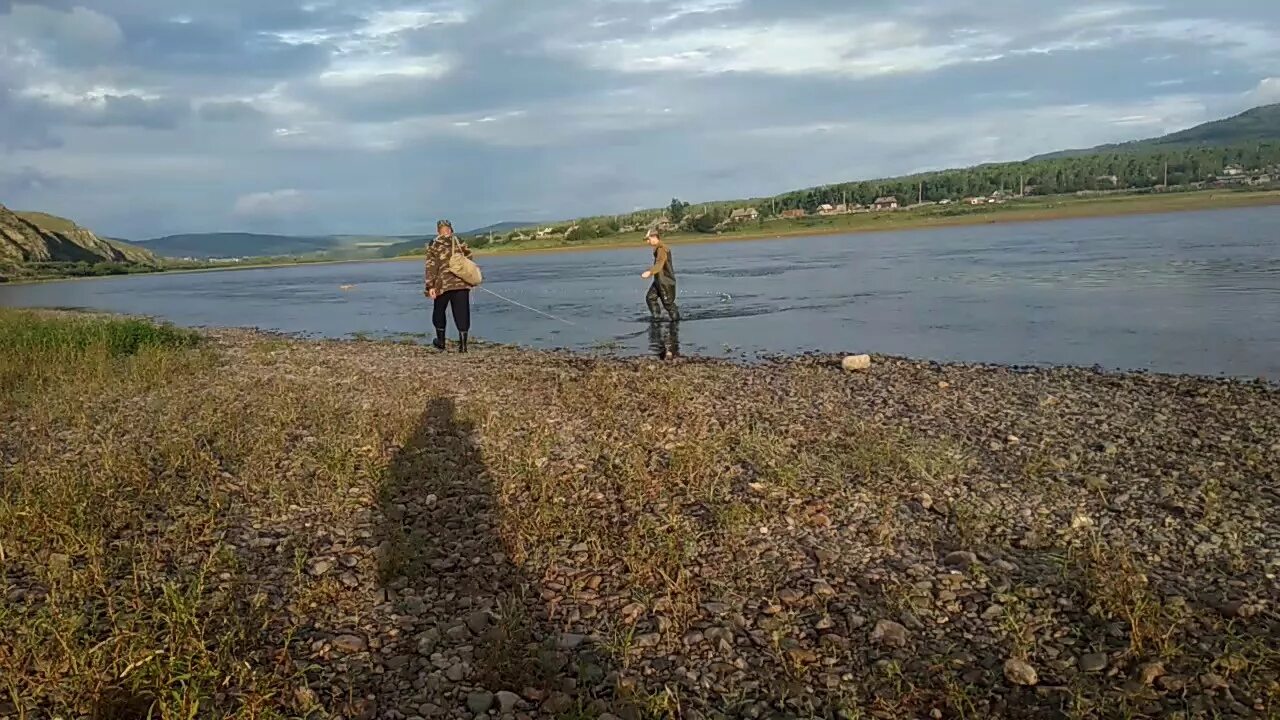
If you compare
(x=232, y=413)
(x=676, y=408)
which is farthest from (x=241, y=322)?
(x=676, y=408)

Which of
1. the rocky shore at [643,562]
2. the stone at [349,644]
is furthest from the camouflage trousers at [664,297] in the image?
the stone at [349,644]

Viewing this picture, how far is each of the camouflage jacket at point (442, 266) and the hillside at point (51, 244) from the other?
117 metres

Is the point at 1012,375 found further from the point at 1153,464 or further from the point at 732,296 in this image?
the point at 732,296

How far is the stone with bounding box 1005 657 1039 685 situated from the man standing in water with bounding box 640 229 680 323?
16548 mm

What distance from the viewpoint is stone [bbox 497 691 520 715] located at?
4297 millimetres

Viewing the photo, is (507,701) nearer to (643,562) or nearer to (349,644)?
(349,644)

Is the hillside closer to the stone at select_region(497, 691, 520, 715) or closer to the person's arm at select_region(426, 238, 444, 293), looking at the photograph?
the person's arm at select_region(426, 238, 444, 293)

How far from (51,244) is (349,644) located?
160 metres

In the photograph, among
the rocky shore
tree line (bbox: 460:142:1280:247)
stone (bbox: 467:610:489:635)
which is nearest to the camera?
the rocky shore

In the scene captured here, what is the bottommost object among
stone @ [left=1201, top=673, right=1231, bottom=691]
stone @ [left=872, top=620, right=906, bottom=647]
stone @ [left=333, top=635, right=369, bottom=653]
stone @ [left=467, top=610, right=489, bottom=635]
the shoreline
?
stone @ [left=1201, top=673, right=1231, bottom=691]

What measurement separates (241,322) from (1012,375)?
29.7m

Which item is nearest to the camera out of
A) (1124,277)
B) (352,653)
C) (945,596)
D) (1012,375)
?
(352,653)

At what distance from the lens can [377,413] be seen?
440 inches

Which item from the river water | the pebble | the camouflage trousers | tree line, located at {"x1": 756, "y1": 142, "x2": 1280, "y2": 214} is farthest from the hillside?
the pebble
